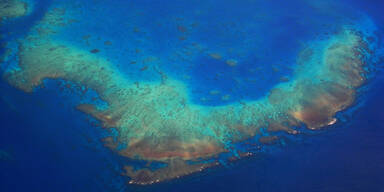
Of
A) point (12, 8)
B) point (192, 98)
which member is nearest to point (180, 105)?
point (192, 98)

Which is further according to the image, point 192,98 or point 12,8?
point 12,8

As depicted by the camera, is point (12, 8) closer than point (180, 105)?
No

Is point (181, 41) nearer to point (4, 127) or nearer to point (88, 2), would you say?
point (88, 2)

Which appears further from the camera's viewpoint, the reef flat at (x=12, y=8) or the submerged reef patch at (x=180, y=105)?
the reef flat at (x=12, y=8)

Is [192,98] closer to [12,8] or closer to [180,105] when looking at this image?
[180,105]

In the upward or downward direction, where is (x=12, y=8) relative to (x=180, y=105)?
upward
